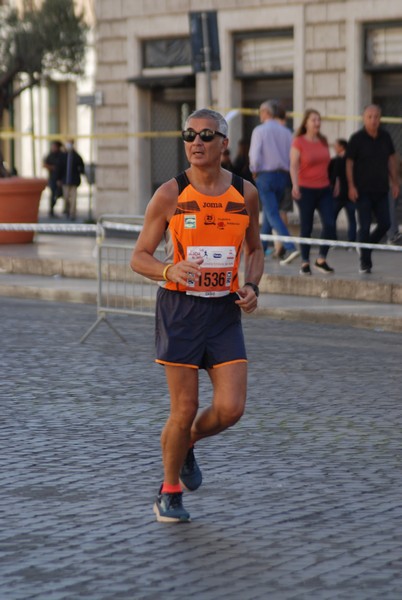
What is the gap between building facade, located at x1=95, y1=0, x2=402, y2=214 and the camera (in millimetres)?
24203

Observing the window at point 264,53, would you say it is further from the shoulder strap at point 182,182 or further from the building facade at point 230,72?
the shoulder strap at point 182,182

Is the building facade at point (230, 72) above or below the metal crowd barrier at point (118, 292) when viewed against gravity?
above

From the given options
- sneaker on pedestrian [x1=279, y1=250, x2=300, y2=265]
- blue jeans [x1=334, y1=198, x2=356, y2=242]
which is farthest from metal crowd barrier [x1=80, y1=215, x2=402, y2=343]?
blue jeans [x1=334, y1=198, x2=356, y2=242]

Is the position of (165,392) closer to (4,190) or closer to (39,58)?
(4,190)

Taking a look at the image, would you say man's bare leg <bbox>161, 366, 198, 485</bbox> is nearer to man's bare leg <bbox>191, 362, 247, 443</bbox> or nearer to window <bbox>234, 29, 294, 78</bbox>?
man's bare leg <bbox>191, 362, 247, 443</bbox>

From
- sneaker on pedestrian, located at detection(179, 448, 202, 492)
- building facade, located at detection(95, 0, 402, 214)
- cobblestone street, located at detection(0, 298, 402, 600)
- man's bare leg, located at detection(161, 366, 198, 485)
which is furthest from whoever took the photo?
building facade, located at detection(95, 0, 402, 214)

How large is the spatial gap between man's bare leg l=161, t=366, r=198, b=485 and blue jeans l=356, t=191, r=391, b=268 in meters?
9.66

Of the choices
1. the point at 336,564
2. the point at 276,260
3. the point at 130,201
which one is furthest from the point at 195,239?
the point at 130,201

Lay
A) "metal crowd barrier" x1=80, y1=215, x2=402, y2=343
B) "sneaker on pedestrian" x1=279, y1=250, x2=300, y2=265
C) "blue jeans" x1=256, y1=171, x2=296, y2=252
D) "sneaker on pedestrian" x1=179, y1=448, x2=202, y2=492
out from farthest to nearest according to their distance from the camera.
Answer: "blue jeans" x1=256, y1=171, x2=296, y2=252 < "sneaker on pedestrian" x1=279, y1=250, x2=300, y2=265 < "metal crowd barrier" x1=80, y1=215, x2=402, y2=343 < "sneaker on pedestrian" x1=179, y1=448, x2=202, y2=492

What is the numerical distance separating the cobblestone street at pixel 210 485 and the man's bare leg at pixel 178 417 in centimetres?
23

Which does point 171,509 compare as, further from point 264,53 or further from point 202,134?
point 264,53

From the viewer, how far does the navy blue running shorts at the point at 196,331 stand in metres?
6.24

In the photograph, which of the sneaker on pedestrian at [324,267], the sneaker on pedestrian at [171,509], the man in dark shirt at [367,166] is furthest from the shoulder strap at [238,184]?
the sneaker on pedestrian at [324,267]

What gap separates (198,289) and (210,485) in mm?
1140
